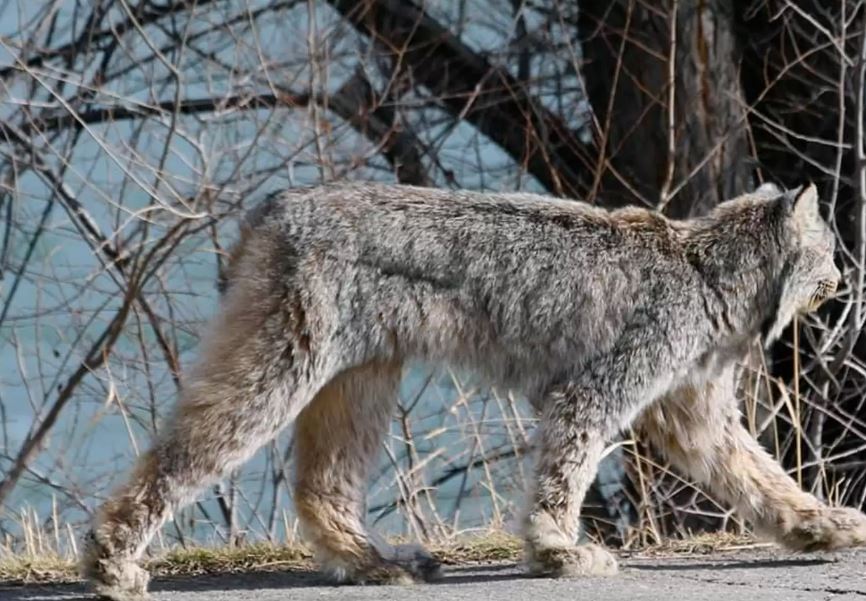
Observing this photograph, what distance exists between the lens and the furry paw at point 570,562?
6.57m

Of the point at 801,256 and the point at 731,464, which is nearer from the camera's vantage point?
the point at 731,464

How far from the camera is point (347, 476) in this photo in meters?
6.98

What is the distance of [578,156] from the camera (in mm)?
13008

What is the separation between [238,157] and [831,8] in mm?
4280

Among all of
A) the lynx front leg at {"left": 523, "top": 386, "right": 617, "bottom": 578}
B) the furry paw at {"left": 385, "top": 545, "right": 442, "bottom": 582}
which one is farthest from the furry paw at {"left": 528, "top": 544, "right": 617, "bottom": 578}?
the furry paw at {"left": 385, "top": 545, "right": 442, "bottom": 582}

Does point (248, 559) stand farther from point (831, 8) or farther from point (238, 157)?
point (831, 8)

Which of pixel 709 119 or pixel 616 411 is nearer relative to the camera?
pixel 616 411

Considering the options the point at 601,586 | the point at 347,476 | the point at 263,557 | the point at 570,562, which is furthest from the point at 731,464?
the point at 263,557

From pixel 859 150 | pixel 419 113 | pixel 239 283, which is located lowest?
pixel 239 283

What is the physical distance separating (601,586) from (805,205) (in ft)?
6.16

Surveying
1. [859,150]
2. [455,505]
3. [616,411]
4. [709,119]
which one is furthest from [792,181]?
[616,411]

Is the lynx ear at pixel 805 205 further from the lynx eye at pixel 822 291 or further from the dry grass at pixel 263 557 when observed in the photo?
the dry grass at pixel 263 557

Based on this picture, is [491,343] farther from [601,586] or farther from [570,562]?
[601,586]

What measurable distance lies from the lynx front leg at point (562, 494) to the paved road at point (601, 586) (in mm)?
81
